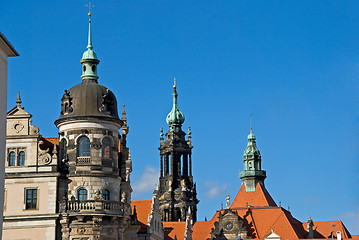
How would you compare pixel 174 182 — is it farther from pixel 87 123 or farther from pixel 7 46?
pixel 7 46

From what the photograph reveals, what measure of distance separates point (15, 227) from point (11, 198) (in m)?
1.98

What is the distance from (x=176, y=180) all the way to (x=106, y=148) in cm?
5546

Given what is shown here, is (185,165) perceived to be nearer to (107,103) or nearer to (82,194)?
(107,103)

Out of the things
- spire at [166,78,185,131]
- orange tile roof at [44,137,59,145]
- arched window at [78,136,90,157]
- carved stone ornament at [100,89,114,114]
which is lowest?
arched window at [78,136,90,157]

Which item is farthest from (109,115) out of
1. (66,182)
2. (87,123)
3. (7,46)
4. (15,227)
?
(7,46)

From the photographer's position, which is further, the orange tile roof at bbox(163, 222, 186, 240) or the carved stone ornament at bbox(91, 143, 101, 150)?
the orange tile roof at bbox(163, 222, 186, 240)

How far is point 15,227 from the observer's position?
5338 centimetres

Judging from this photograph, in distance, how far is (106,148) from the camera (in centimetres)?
5562

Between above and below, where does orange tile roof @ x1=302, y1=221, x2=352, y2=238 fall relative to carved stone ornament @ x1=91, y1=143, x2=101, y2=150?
above

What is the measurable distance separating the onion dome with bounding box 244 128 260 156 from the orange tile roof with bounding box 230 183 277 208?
5.46 m

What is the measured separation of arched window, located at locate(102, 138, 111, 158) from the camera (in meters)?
55.4

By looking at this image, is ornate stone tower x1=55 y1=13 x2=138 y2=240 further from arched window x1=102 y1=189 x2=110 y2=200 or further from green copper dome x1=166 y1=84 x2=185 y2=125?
green copper dome x1=166 y1=84 x2=185 y2=125

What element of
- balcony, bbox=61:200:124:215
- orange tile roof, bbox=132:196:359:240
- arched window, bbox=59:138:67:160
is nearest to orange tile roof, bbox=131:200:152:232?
balcony, bbox=61:200:124:215

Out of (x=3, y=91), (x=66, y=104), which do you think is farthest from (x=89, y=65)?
(x=3, y=91)
